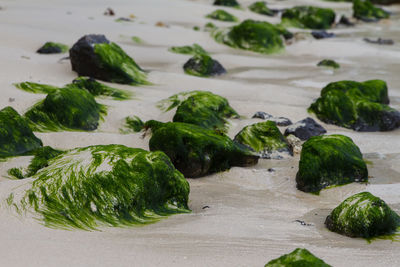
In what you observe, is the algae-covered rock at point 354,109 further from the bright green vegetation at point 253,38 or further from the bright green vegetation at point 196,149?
the bright green vegetation at point 253,38

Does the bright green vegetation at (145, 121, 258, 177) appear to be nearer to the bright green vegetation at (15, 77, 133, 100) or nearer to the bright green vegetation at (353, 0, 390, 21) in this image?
the bright green vegetation at (15, 77, 133, 100)

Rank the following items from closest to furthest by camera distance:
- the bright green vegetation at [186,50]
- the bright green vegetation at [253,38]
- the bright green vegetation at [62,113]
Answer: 1. the bright green vegetation at [62,113]
2. the bright green vegetation at [186,50]
3. the bright green vegetation at [253,38]

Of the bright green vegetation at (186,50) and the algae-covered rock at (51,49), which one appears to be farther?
the bright green vegetation at (186,50)

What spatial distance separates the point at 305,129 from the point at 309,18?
1047 cm

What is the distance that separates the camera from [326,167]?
17.5 ft

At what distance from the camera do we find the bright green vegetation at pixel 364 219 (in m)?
4.07

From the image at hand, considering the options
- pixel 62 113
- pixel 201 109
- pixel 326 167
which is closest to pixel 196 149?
pixel 326 167

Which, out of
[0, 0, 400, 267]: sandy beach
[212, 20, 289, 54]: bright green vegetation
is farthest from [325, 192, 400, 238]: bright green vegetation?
[212, 20, 289, 54]: bright green vegetation

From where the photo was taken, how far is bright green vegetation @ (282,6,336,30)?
16.1 m

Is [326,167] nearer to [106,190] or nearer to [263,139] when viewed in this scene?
[263,139]

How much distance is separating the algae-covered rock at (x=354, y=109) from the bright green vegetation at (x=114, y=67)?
9.29 ft

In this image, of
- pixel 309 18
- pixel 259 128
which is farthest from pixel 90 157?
pixel 309 18

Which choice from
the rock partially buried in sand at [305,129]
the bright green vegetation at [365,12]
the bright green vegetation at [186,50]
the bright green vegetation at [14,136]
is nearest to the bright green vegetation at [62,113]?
the bright green vegetation at [14,136]

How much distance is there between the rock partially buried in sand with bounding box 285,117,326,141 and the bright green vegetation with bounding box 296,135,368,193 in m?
1.08
